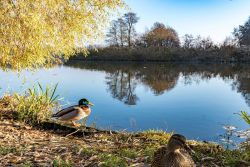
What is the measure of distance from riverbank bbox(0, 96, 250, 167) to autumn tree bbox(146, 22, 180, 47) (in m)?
47.6

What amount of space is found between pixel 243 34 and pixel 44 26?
53516 mm

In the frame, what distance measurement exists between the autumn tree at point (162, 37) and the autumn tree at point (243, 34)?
970 cm

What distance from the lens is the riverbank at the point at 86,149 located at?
4342 millimetres

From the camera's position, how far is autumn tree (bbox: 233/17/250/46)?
168 ft

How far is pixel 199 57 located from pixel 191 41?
3.83 meters

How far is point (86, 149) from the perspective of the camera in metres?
4.75

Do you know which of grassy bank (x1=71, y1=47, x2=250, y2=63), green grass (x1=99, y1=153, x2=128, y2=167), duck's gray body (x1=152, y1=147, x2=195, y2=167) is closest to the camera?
duck's gray body (x1=152, y1=147, x2=195, y2=167)

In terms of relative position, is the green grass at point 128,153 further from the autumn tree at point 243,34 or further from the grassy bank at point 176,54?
the autumn tree at point 243,34

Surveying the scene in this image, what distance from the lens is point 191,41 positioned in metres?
50.2

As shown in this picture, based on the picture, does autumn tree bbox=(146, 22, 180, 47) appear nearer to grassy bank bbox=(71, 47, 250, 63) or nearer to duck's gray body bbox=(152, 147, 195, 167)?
grassy bank bbox=(71, 47, 250, 63)

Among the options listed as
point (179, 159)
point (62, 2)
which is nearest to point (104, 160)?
point (179, 159)

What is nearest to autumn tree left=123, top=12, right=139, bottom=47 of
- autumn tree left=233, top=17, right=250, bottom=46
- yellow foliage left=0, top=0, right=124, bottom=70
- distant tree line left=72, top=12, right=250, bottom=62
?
distant tree line left=72, top=12, right=250, bottom=62

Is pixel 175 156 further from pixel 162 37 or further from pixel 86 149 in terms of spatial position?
pixel 162 37

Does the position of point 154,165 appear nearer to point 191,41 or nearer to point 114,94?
point 114,94
